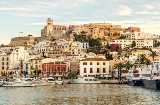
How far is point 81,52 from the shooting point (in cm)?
11206

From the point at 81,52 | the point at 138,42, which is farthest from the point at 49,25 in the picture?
the point at 81,52

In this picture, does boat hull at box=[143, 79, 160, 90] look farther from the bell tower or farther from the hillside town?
the bell tower

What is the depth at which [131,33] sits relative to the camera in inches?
5418

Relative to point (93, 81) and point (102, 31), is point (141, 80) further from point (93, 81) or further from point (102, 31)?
point (102, 31)

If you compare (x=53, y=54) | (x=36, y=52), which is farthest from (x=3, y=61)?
(x=36, y=52)

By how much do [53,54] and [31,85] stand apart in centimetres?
4832

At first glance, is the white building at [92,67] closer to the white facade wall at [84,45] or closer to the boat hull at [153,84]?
the boat hull at [153,84]

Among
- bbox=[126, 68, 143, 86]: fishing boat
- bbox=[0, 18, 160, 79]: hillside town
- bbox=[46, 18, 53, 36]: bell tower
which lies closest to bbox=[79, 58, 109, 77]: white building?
bbox=[0, 18, 160, 79]: hillside town

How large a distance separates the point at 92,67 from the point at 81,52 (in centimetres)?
3081

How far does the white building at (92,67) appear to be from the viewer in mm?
81062

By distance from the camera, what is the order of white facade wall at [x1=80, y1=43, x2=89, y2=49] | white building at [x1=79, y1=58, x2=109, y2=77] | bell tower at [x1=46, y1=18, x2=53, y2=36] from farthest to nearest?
bell tower at [x1=46, y1=18, x2=53, y2=36]
white facade wall at [x1=80, y1=43, x2=89, y2=49]
white building at [x1=79, y1=58, x2=109, y2=77]

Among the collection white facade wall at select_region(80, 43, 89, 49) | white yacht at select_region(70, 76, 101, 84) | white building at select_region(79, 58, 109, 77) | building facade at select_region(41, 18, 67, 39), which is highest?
building facade at select_region(41, 18, 67, 39)

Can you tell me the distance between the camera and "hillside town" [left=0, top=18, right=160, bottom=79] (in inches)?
3255

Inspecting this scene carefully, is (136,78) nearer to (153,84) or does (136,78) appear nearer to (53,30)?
(153,84)
